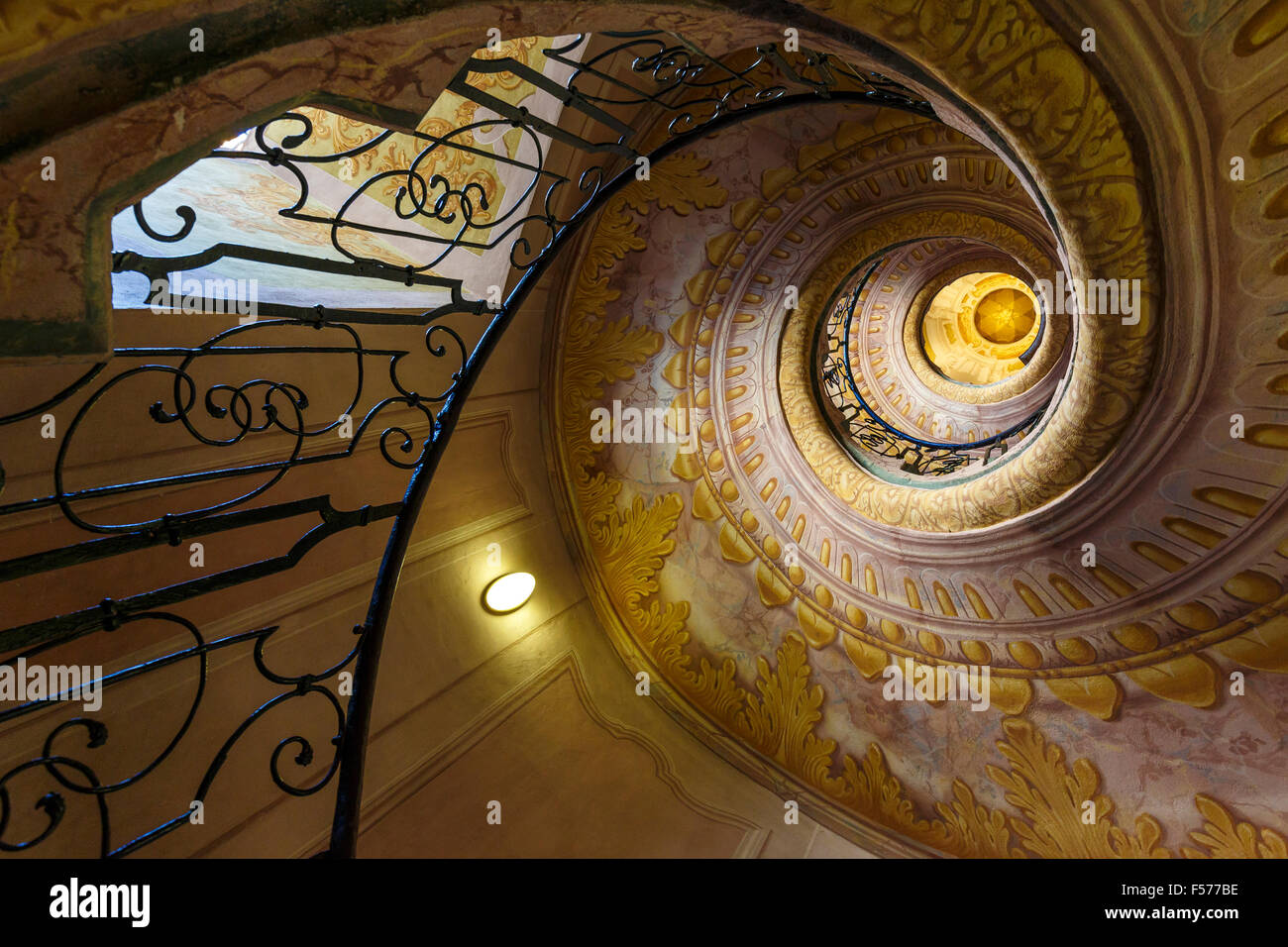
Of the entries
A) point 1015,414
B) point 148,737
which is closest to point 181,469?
point 148,737

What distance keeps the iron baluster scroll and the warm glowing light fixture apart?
728 millimetres

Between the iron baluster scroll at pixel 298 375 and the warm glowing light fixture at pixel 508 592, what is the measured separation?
2.39 feet

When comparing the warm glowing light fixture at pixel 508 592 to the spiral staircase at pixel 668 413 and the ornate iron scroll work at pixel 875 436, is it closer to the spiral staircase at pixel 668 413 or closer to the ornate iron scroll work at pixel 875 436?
the spiral staircase at pixel 668 413

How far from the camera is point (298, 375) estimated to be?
8.26 ft

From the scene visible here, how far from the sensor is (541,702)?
3.68 meters

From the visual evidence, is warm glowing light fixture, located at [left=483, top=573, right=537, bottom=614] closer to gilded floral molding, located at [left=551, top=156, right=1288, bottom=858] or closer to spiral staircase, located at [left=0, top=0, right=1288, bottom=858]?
spiral staircase, located at [left=0, top=0, right=1288, bottom=858]

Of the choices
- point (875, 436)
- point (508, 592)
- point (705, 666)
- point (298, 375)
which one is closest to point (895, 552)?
point (875, 436)

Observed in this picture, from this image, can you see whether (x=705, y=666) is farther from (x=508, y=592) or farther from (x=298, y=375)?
(x=298, y=375)

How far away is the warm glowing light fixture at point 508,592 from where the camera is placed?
11.6 feet

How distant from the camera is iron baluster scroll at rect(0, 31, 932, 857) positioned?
130cm

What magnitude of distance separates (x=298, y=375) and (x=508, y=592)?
1564mm

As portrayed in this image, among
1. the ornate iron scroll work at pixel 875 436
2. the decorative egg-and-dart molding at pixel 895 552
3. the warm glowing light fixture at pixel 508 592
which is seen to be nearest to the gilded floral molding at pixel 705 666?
the decorative egg-and-dart molding at pixel 895 552

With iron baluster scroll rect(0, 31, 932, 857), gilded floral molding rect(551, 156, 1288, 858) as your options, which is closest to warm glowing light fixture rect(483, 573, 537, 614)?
gilded floral molding rect(551, 156, 1288, 858)

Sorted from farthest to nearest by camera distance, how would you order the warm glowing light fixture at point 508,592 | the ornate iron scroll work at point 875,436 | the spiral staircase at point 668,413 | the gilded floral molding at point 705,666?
the ornate iron scroll work at point 875,436, the warm glowing light fixture at point 508,592, the gilded floral molding at point 705,666, the spiral staircase at point 668,413
